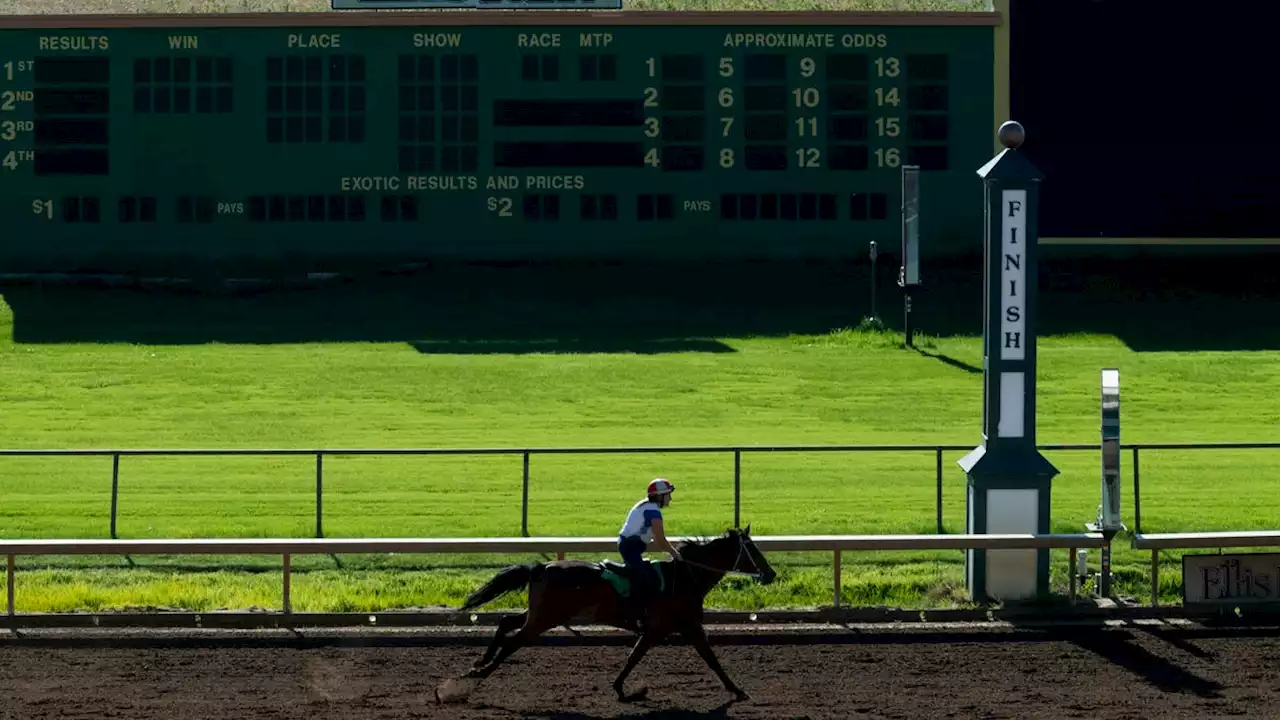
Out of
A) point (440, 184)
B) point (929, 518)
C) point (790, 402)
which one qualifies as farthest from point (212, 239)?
point (929, 518)

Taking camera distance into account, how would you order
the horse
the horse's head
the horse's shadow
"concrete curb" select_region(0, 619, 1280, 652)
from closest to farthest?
1. the horse's shadow
2. the horse
3. the horse's head
4. "concrete curb" select_region(0, 619, 1280, 652)

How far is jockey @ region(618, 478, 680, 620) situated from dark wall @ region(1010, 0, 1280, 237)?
2535 cm

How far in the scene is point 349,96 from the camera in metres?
37.5

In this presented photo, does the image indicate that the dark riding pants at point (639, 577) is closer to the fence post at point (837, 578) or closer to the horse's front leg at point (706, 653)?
the horse's front leg at point (706, 653)

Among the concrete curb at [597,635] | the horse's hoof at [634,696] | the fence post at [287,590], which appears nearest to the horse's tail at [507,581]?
the horse's hoof at [634,696]

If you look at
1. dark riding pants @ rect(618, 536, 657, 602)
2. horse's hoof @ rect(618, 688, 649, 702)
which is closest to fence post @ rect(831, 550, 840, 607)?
dark riding pants @ rect(618, 536, 657, 602)

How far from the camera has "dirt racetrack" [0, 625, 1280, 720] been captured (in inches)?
506

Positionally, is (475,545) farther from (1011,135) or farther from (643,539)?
(1011,135)

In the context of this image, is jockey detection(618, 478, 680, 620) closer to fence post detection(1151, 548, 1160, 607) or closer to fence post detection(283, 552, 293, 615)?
fence post detection(283, 552, 293, 615)

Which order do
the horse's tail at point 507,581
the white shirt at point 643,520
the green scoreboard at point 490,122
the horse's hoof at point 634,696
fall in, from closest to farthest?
the horse's tail at point 507,581 → the horse's hoof at point 634,696 → the white shirt at point 643,520 → the green scoreboard at point 490,122

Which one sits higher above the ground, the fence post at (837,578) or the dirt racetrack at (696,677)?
the fence post at (837,578)

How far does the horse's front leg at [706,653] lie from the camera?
42.9 ft

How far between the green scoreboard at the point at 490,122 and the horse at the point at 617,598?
2482cm

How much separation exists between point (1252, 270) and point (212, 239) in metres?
20.7
